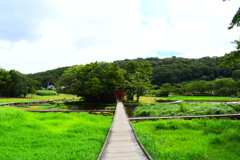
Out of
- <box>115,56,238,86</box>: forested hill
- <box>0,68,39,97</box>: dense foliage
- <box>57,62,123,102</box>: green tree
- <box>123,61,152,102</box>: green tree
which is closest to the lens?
<box>57,62,123,102</box>: green tree

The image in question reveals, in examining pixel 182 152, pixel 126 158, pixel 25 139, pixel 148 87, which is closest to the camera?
pixel 126 158

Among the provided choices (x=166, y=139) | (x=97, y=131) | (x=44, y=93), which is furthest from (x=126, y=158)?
(x=44, y=93)

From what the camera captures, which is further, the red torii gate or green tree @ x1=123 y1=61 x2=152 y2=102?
the red torii gate

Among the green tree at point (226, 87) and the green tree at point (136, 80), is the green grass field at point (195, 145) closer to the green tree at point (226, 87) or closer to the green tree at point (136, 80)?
the green tree at point (136, 80)

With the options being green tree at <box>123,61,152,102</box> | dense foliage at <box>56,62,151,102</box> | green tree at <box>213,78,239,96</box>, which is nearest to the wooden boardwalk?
dense foliage at <box>56,62,151,102</box>

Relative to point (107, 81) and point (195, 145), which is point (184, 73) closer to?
point (107, 81)

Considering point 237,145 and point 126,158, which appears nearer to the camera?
point 126,158

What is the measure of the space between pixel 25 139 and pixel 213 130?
10898mm

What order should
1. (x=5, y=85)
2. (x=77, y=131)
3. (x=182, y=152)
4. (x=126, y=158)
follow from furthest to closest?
1. (x=5, y=85)
2. (x=77, y=131)
3. (x=182, y=152)
4. (x=126, y=158)

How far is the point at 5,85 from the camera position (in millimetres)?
48125

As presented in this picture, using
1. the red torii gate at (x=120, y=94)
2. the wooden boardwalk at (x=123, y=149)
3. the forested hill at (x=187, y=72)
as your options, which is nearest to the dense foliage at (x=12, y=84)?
the red torii gate at (x=120, y=94)

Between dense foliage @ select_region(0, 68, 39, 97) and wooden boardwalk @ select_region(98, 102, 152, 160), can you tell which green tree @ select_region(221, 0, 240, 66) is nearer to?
wooden boardwalk @ select_region(98, 102, 152, 160)

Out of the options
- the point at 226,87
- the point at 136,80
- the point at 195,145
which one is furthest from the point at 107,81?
the point at 226,87

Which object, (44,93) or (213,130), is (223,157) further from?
(44,93)
